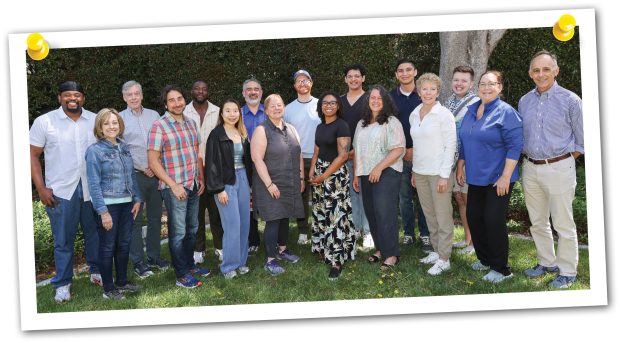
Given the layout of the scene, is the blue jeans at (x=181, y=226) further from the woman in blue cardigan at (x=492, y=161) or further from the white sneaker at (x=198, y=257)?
the woman in blue cardigan at (x=492, y=161)

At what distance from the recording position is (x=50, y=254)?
21.1 ft

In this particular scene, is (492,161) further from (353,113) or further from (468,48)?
(468,48)

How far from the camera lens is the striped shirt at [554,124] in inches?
182

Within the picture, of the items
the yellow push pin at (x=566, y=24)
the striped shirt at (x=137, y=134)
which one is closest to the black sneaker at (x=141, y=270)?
Answer: the striped shirt at (x=137, y=134)

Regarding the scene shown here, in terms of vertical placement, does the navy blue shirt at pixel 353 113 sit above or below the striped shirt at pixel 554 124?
above

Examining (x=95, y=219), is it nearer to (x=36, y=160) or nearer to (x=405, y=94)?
(x=36, y=160)

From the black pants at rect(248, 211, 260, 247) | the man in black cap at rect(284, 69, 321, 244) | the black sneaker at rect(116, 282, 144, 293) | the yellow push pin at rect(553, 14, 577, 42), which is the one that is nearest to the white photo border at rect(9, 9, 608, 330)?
the yellow push pin at rect(553, 14, 577, 42)

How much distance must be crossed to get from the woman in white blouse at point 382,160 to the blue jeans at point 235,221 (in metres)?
1.25

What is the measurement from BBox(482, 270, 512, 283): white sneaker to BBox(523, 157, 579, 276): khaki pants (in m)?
0.51

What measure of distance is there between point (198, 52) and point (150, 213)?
430 centimetres

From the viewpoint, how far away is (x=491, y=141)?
4824 millimetres

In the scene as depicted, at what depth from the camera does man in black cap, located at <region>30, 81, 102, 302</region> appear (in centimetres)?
480

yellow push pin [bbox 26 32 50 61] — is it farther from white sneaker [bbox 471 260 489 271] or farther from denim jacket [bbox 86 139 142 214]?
white sneaker [bbox 471 260 489 271]

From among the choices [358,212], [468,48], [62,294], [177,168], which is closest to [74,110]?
[177,168]
